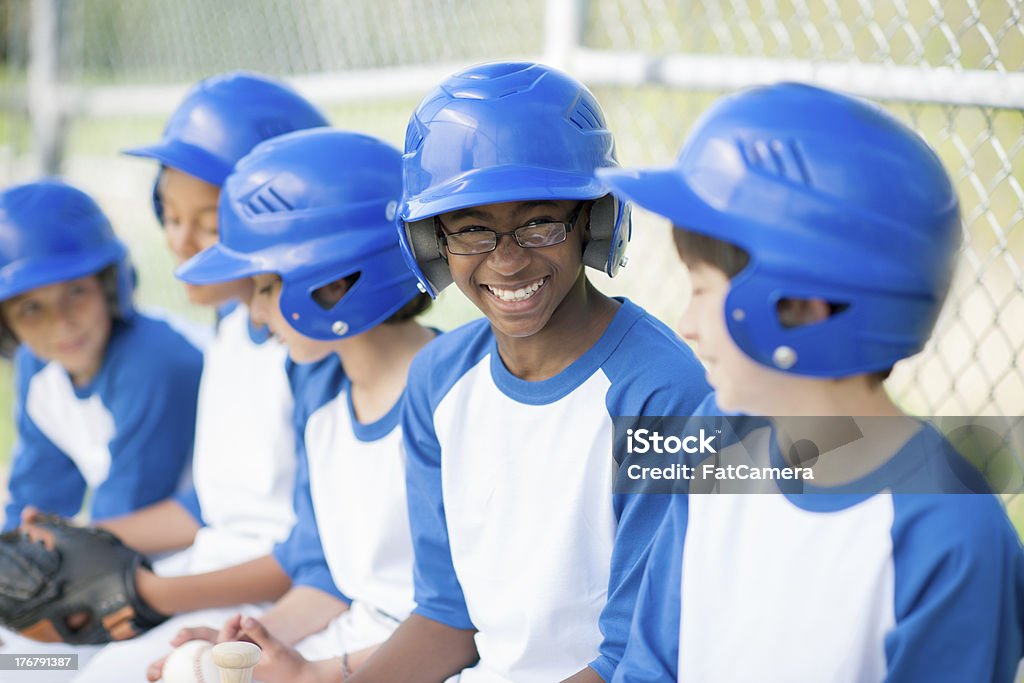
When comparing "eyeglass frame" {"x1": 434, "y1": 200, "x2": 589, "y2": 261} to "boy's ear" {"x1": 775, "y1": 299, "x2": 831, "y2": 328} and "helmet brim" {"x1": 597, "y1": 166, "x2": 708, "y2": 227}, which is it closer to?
"helmet brim" {"x1": 597, "y1": 166, "x2": 708, "y2": 227}

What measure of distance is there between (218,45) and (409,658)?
484cm

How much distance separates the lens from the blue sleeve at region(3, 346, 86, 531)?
3.87 metres

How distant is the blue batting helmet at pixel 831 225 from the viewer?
1511 mm

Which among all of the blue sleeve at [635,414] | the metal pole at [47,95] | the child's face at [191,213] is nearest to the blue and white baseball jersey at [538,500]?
the blue sleeve at [635,414]

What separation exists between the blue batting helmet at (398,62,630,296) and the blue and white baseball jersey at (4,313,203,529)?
5.90ft

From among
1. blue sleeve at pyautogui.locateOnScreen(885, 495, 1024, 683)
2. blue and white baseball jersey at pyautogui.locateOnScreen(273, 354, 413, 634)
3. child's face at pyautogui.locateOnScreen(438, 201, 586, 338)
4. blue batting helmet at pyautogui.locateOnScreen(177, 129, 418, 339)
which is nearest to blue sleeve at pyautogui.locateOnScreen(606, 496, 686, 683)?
blue sleeve at pyautogui.locateOnScreen(885, 495, 1024, 683)

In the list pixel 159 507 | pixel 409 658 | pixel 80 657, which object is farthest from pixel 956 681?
pixel 159 507

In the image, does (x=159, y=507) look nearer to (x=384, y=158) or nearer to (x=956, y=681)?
(x=384, y=158)

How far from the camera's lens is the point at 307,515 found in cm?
286

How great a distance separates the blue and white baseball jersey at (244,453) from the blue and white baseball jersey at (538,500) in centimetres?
88

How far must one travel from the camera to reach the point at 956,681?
1.53m

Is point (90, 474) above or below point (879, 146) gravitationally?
below

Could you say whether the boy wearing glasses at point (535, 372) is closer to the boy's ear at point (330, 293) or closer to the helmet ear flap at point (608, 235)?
the helmet ear flap at point (608, 235)

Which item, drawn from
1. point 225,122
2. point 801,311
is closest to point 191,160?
point 225,122
